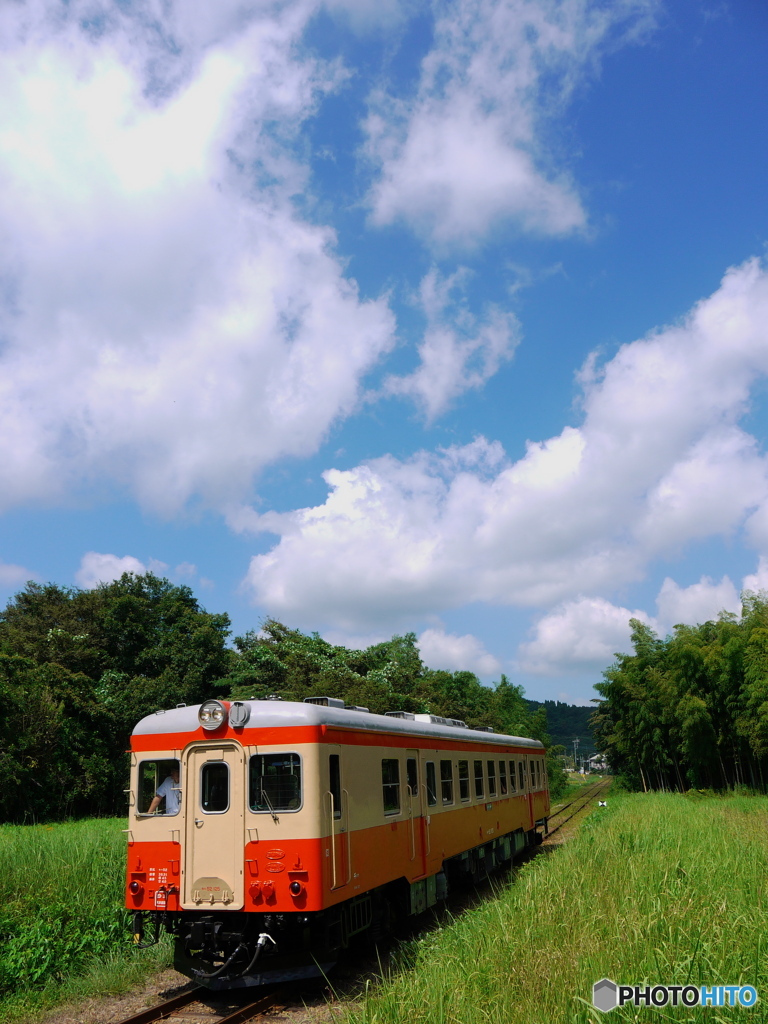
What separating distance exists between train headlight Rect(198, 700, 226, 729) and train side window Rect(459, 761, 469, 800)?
18.4ft

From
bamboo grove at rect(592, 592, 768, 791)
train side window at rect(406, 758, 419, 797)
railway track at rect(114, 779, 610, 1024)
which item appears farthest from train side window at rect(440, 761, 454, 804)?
bamboo grove at rect(592, 592, 768, 791)

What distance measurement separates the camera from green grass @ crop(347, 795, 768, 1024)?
14.6ft

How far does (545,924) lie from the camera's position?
5.92 meters

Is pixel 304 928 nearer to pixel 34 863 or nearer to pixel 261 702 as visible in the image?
pixel 261 702

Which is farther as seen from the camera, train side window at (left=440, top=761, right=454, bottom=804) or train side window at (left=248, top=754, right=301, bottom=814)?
train side window at (left=440, top=761, right=454, bottom=804)

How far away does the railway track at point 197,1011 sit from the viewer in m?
6.62

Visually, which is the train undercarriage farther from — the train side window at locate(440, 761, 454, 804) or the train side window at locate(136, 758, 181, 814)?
the train side window at locate(440, 761, 454, 804)

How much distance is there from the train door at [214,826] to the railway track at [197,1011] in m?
0.83

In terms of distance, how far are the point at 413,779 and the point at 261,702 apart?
3.14 m

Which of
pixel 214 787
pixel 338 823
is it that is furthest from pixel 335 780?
pixel 214 787

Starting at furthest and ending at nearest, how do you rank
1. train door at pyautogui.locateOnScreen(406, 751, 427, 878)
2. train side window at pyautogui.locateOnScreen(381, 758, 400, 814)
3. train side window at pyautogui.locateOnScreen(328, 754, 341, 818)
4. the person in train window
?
train door at pyautogui.locateOnScreen(406, 751, 427, 878) → train side window at pyautogui.locateOnScreen(381, 758, 400, 814) → the person in train window → train side window at pyautogui.locateOnScreen(328, 754, 341, 818)

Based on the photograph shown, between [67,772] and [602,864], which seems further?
[67,772]

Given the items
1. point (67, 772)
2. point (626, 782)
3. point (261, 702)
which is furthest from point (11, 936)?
point (626, 782)

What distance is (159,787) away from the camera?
Result: 803cm
